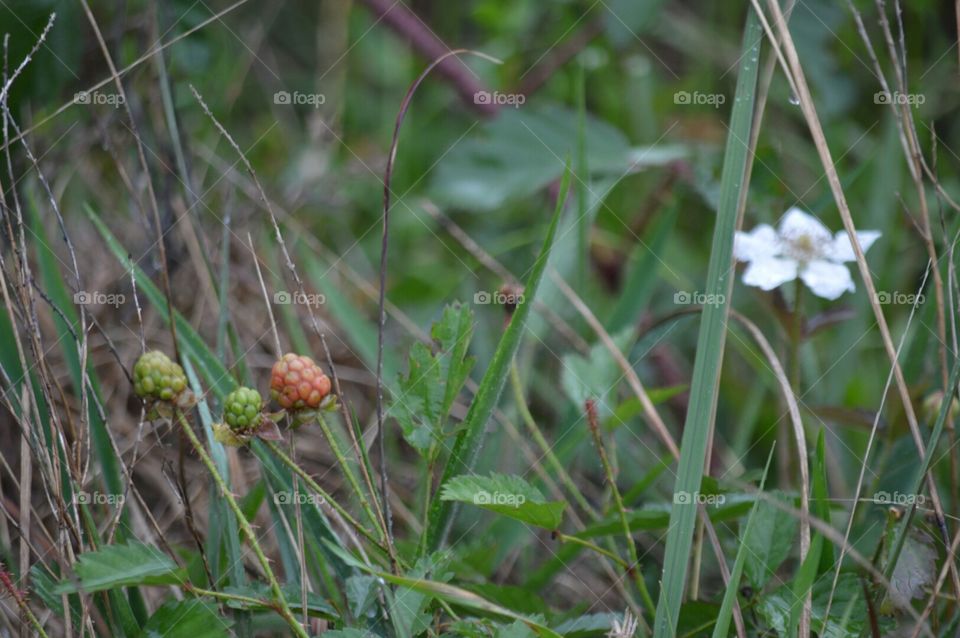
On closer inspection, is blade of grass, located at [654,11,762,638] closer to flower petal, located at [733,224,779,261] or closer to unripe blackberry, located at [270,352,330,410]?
flower petal, located at [733,224,779,261]

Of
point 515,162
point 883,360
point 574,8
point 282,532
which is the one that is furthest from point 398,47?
point 282,532

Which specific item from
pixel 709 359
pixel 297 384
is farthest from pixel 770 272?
pixel 297 384

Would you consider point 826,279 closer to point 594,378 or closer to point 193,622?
point 594,378

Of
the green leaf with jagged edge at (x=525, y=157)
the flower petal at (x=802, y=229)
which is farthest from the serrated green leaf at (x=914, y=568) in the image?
the green leaf with jagged edge at (x=525, y=157)

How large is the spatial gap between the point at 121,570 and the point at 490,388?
1.41ft

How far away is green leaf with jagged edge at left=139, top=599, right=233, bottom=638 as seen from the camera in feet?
2.87

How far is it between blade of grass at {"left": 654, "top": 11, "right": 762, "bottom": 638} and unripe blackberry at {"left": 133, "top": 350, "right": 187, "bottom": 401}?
524 millimetres

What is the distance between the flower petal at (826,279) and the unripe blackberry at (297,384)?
2.22 feet

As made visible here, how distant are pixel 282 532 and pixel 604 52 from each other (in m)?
1.66

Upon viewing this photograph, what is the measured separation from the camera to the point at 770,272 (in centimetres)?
116

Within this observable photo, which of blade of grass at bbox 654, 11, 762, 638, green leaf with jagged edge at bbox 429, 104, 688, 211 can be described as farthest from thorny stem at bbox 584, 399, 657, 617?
green leaf with jagged edge at bbox 429, 104, 688, 211

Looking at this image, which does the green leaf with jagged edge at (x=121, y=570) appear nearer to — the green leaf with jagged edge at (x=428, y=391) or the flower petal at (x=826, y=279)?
the green leaf with jagged edge at (x=428, y=391)

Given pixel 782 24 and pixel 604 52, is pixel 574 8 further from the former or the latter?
pixel 782 24

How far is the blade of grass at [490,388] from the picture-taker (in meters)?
0.99
